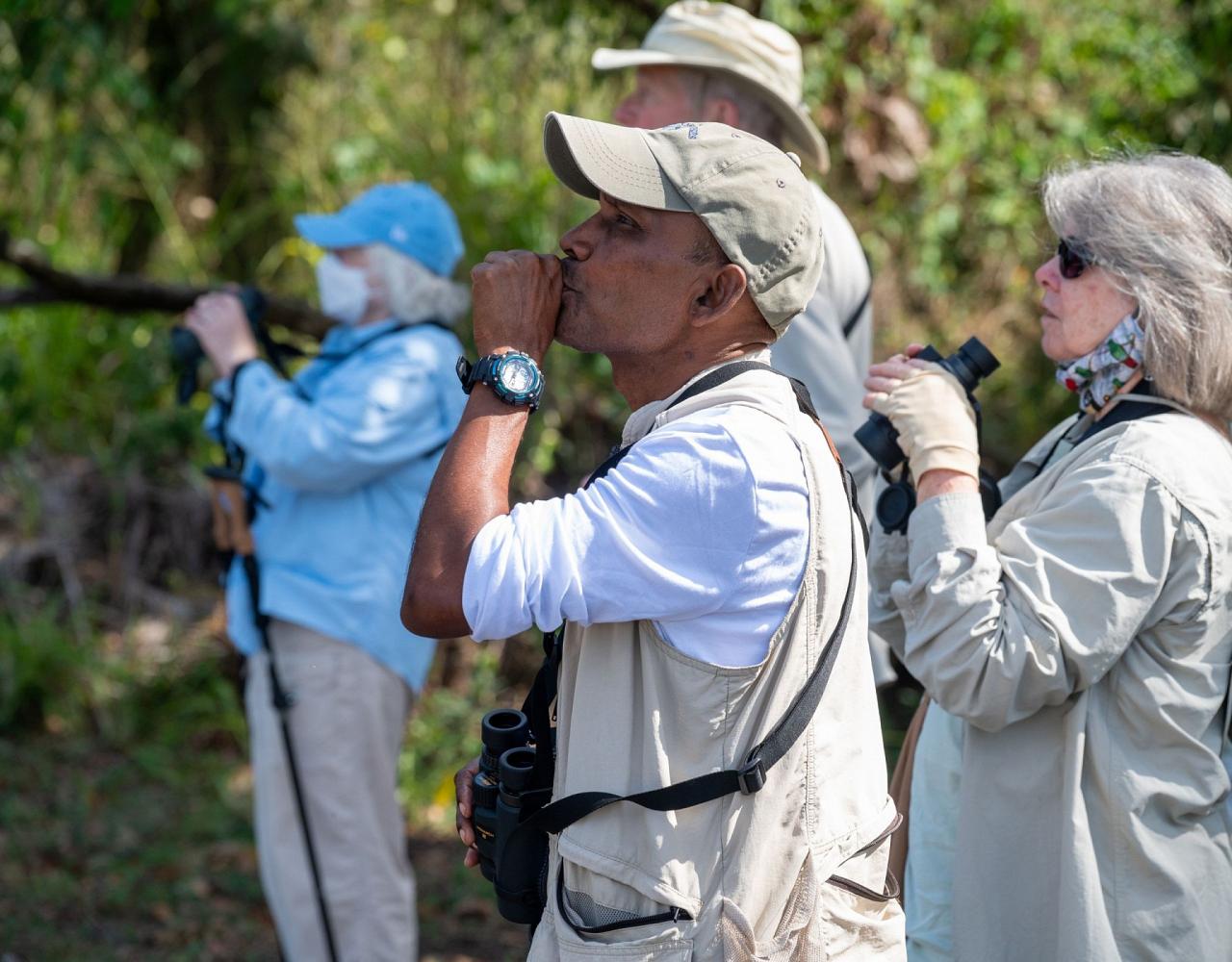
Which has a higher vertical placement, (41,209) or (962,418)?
(41,209)

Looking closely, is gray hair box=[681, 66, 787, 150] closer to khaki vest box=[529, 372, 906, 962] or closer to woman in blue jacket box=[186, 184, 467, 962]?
woman in blue jacket box=[186, 184, 467, 962]

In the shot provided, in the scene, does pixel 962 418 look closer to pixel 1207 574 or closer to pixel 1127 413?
pixel 1127 413

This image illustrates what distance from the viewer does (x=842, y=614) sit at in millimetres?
1789

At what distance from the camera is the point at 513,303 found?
185 centimetres

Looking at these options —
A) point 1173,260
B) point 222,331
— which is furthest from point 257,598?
point 1173,260

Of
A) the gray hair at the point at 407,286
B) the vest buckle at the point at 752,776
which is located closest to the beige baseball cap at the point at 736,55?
the gray hair at the point at 407,286

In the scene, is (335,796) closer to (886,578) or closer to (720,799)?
(886,578)

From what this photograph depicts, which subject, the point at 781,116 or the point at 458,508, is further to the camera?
the point at 781,116

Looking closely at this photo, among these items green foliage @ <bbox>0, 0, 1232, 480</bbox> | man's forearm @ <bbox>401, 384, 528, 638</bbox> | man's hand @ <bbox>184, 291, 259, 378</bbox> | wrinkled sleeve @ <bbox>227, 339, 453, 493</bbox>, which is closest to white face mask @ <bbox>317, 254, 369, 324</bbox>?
wrinkled sleeve @ <bbox>227, 339, 453, 493</bbox>

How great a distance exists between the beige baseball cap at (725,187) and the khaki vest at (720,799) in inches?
5.8

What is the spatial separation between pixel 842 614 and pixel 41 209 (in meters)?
7.38

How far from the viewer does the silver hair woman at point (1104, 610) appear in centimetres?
213

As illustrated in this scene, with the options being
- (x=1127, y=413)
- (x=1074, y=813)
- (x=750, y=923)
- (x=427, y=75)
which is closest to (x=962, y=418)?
(x=1127, y=413)

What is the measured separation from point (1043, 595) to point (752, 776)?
0.70 metres
